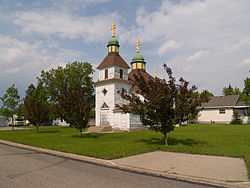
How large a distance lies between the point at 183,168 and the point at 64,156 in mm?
5726

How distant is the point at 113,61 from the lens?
28.9m

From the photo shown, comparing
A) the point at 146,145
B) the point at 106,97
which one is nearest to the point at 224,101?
the point at 106,97

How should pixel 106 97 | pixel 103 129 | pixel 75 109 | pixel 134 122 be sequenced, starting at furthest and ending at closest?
pixel 106 97 → pixel 103 129 → pixel 134 122 → pixel 75 109

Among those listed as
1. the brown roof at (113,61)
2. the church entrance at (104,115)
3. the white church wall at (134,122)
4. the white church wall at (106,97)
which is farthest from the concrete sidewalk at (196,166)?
the brown roof at (113,61)

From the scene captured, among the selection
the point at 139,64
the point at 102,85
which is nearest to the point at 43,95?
the point at 102,85

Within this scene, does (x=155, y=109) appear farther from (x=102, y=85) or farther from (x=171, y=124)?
(x=102, y=85)

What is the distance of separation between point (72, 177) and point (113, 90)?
2169 centimetres

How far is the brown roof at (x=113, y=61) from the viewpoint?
29.1 m

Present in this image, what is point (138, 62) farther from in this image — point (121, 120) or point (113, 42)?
point (121, 120)

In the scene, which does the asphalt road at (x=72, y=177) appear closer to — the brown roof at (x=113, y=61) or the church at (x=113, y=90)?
the church at (x=113, y=90)

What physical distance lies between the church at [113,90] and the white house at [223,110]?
17.9 m

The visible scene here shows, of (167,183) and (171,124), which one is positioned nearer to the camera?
(167,183)

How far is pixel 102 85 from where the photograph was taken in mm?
29469

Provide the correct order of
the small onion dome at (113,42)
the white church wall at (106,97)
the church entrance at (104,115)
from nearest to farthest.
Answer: the white church wall at (106,97)
the church entrance at (104,115)
the small onion dome at (113,42)
